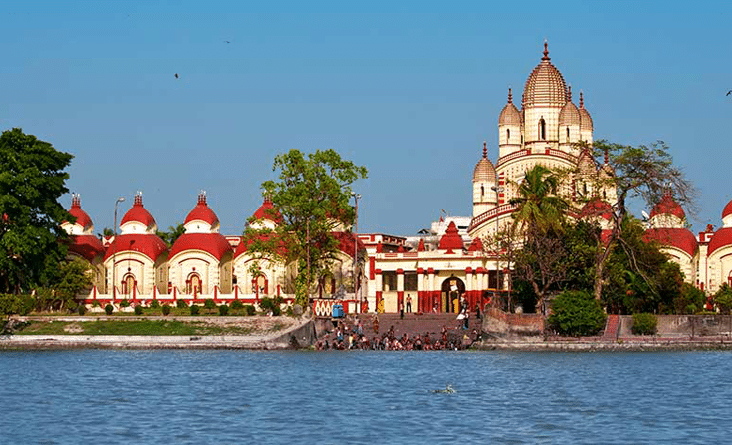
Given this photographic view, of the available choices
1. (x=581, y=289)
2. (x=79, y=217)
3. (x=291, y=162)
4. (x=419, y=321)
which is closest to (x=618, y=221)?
(x=581, y=289)

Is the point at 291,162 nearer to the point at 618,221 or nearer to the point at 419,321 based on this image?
the point at 419,321

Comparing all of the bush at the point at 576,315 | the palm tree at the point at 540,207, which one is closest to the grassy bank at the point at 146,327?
the bush at the point at 576,315

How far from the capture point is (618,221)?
71250mm

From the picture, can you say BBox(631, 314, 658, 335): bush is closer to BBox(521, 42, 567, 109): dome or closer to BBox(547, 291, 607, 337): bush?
BBox(547, 291, 607, 337): bush

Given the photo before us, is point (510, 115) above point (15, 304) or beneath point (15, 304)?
above

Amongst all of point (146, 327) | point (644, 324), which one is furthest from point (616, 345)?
point (146, 327)

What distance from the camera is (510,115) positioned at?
100m

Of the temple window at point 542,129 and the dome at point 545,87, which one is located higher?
the dome at point 545,87

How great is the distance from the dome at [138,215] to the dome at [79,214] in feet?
9.14

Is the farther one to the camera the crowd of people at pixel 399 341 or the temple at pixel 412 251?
the temple at pixel 412 251

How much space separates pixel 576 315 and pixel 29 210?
1208 inches

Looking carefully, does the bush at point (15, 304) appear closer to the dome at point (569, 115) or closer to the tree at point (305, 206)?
the tree at point (305, 206)

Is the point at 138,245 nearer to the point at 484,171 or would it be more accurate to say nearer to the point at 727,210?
the point at 484,171

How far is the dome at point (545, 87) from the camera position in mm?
99312
